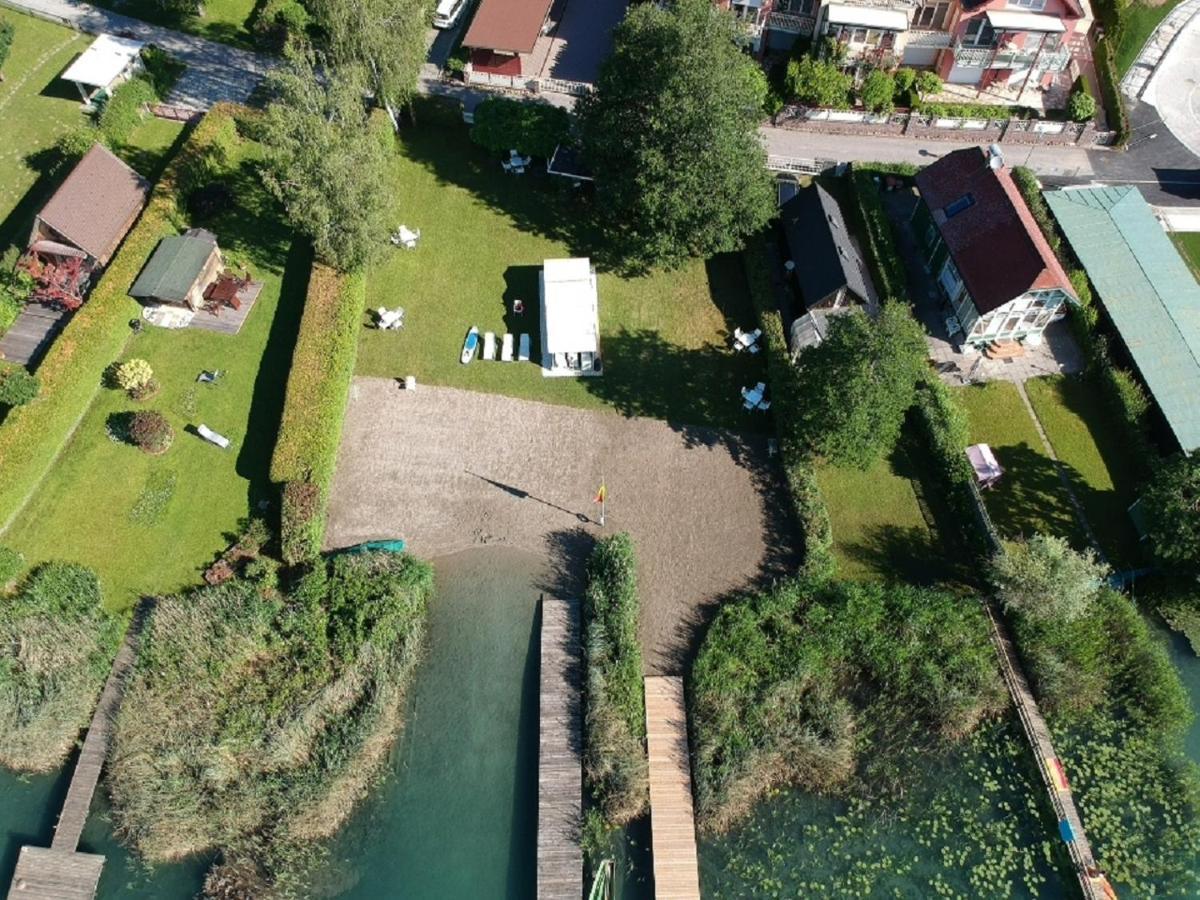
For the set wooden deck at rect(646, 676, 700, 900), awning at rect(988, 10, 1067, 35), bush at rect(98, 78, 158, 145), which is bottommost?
wooden deck at rect(646, 676, 700, 900)

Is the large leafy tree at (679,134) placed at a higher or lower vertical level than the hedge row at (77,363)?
higher

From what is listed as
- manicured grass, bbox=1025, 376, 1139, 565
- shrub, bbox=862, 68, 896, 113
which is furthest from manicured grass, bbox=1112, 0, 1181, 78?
manicured grass, bbox=1025, 376, 1139, 565

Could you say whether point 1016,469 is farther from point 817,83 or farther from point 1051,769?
point 817,83

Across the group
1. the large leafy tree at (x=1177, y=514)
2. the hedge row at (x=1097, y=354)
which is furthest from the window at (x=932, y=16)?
the large leafy tree at (x=1177, y=514)

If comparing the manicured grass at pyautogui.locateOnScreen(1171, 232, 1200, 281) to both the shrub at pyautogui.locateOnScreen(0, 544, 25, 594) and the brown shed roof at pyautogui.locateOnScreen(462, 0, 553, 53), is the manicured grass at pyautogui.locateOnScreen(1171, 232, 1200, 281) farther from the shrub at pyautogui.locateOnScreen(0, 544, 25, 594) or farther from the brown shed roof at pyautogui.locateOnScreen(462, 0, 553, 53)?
the shrub at pyautogui.locateOnScreen(0, 544, 25, 594)

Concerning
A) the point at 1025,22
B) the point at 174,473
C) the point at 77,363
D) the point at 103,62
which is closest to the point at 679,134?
the point at 1025,22

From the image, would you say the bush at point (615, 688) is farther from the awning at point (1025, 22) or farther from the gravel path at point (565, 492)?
the awning at point (1025, 22)
